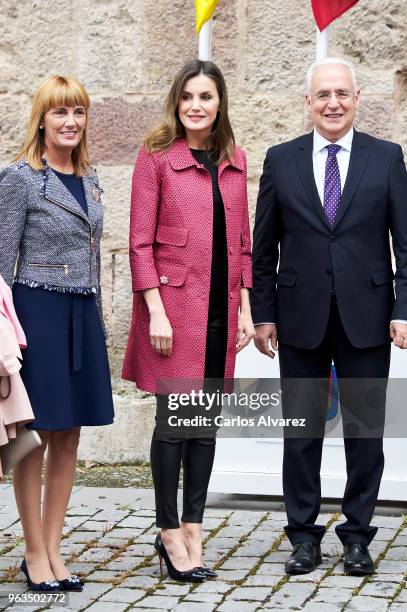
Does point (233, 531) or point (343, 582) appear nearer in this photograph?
point (343, 582)

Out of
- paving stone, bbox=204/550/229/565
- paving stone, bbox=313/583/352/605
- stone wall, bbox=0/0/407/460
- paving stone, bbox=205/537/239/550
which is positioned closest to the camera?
paving stone, bbox=313/583/352/605

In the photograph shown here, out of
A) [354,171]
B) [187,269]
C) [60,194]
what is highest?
[354,171]

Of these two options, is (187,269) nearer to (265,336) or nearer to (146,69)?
(265,336)

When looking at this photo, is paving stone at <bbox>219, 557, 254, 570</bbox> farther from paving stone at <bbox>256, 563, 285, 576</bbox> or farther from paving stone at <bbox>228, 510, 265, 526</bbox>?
paving stone at <bbox>228, 510, 265, 526</bbox>

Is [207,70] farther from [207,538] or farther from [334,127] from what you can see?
[207,538]

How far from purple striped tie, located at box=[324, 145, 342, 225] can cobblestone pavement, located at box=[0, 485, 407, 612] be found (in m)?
1.29

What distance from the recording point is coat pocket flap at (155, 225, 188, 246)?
455 cm

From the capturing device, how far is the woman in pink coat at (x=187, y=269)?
455 centimetres

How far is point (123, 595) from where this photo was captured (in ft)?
14.4

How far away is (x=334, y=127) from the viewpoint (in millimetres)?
4660

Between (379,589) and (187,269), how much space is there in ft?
4.23

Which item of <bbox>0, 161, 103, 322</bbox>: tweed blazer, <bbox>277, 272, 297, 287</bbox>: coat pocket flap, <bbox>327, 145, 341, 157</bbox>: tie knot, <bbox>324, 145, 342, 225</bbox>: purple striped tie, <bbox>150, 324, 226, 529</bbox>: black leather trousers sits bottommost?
<bbox>150, 324, 226, 529</bbox>: black leather trousers

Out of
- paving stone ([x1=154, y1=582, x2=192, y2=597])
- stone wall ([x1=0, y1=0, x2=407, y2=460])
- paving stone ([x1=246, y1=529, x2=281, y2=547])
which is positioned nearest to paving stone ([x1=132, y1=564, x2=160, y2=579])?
paving stone ([x1=154, y1=582, x2=192, y2=597])

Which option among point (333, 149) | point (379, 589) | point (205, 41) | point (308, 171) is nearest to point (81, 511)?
point (379, 589)
